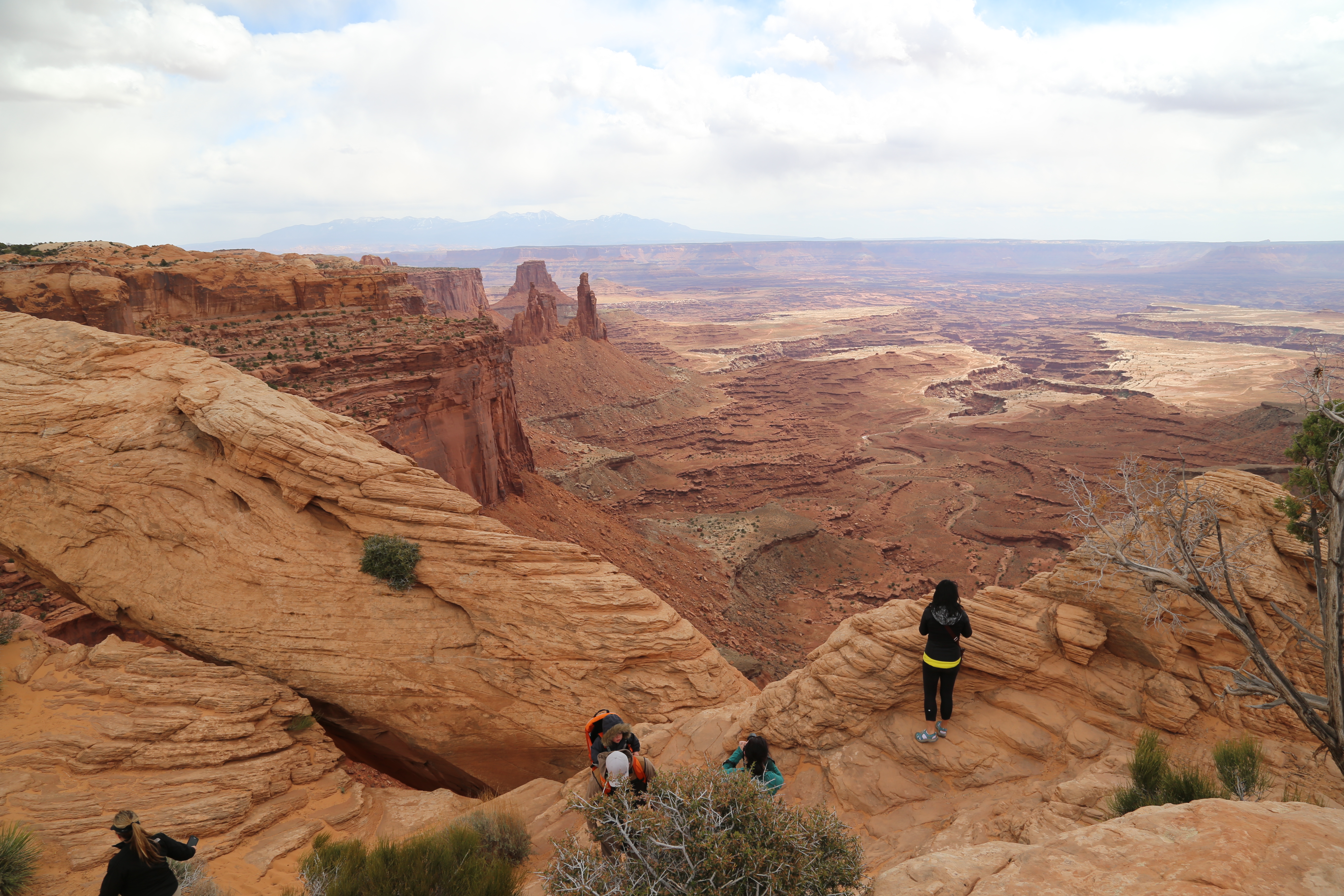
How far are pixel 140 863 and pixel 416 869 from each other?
2.89m

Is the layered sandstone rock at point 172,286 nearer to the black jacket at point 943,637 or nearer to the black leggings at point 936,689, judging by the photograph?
the black jacket at point 943,637

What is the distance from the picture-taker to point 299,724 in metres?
12.1

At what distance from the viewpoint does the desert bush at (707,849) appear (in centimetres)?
529

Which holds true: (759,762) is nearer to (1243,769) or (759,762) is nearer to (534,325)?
(1243,769)

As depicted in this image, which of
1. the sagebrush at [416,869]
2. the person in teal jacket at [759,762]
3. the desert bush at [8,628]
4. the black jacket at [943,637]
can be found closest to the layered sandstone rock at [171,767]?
the desert bush at [8,628]

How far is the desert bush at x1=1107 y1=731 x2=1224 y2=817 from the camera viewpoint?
7117 mm

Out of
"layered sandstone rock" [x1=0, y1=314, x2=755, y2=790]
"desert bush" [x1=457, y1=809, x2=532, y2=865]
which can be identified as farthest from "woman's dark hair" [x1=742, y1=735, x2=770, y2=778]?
"layered sandstone rock" [x1=0, y1=314, x2=755, y2=790]

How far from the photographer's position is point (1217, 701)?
8469mm

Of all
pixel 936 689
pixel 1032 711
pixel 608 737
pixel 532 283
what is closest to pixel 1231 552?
pixel 1032 711

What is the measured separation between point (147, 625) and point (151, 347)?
25.9ft

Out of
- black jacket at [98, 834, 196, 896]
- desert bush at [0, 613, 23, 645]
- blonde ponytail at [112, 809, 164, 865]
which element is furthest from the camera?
desert bush at [0, 613, 23, 645]

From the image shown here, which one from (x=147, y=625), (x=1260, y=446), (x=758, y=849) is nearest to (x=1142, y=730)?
(x=758, y=849)

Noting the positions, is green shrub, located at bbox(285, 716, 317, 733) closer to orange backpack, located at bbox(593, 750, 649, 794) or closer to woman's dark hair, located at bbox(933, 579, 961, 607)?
orange backpack, located at bbox(593, 750, 649, 794)

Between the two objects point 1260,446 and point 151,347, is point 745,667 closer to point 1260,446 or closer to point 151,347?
point 151,347
